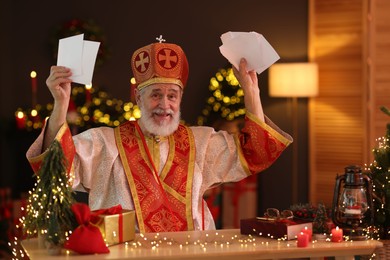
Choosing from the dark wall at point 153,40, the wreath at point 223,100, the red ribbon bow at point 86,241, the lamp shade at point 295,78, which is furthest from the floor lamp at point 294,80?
the red ribbon bow at point 86,241

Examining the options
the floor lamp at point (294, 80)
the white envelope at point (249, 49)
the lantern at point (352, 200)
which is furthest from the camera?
the floor lamp at point (294, 80)

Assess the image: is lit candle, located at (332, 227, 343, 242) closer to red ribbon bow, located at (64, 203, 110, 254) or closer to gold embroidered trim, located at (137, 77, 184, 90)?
red ribbon bow, located at (64, 203, 110, 254)

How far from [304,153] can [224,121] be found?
3.33 ft

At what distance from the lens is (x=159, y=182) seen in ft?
12.5

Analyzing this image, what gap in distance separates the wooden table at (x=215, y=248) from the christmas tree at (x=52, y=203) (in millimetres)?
65

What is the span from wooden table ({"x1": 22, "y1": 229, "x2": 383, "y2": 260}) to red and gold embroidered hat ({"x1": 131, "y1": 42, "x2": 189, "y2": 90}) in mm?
830

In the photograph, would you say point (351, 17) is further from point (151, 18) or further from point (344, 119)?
point (151, 18)

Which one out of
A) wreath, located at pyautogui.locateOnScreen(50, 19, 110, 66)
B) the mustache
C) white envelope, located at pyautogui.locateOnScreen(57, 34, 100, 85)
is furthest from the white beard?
wreath, located at pyautogui.locateOnScreen(50, 19, 110, 66)

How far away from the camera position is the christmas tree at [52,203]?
2871mm

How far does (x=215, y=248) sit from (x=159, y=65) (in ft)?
3.57

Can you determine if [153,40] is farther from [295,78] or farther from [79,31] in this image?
[295,78]

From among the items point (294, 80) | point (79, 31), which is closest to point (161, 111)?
point (294, 80)

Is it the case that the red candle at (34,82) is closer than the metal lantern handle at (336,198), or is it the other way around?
the metal lantern handle at (336,198)

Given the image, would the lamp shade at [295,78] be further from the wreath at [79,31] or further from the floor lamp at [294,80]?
the wreath at [79,31]
